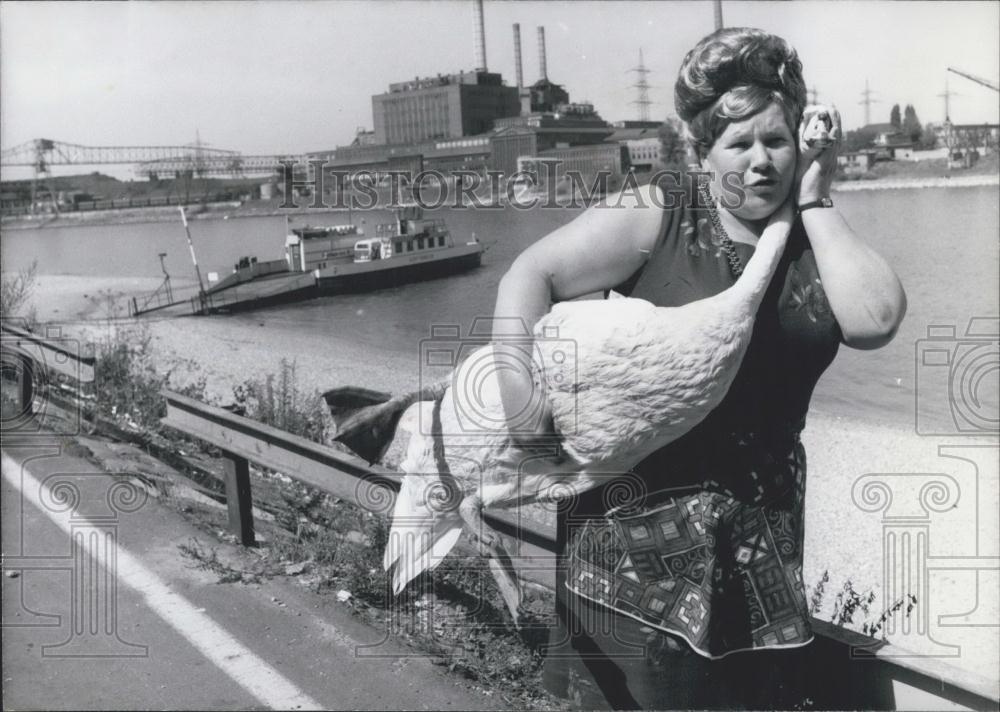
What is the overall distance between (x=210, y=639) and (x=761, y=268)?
2.06 m

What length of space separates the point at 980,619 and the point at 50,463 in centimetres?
434

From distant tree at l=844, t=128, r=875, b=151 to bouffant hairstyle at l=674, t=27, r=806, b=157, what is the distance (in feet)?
3.77

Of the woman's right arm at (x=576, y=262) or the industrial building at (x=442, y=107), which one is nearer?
the woman's right arm at (x=576, y=262)

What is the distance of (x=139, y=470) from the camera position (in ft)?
13.4

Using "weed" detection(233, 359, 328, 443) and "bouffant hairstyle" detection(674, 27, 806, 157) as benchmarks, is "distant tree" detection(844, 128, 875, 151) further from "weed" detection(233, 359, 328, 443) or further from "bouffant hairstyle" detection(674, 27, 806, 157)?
"weed" detection(233, 359, 328, 443)

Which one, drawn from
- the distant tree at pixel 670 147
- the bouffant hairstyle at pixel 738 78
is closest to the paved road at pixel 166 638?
the distant tree at pixel 670 147

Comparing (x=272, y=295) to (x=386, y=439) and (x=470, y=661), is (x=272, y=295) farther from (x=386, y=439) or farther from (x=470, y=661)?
(x=386, y=439)

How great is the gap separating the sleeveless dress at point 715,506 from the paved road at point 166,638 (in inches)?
39.9

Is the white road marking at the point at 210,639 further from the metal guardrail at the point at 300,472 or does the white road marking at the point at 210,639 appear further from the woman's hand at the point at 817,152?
the woman's hand at the point at 817,152

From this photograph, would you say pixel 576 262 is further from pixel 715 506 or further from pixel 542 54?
pixel 542 54

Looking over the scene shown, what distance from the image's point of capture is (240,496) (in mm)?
3373

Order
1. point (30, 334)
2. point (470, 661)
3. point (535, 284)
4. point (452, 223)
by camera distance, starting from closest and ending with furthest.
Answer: point (535, 284), point (470, 661), point (452, 223), point (30, 334)

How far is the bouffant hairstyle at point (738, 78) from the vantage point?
1.22 m

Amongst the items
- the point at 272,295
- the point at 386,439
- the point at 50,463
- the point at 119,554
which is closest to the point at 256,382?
the point at 272,295
